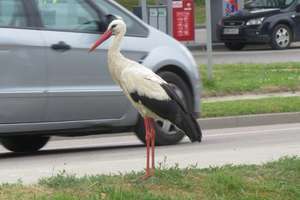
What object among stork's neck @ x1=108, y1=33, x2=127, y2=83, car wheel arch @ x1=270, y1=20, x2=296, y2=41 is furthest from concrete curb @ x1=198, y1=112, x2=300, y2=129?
car wheel arch @ x1=270, y1=20, x2=296, y2=41

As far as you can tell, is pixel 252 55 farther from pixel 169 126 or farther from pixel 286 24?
pixel 169 126

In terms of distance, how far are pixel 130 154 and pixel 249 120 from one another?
4265mm

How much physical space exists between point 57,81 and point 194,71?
1798mm

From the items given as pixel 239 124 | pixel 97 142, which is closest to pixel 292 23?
pixel 239 124

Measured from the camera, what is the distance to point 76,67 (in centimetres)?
949

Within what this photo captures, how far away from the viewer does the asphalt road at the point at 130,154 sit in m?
8.33

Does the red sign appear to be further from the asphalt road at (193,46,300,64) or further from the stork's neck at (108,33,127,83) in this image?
the stork's neck at (108,33,127,83)

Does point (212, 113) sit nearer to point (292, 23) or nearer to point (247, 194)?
point (247, 194)

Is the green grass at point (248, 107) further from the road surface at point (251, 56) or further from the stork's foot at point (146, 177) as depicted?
the road surface at point (251, 56)

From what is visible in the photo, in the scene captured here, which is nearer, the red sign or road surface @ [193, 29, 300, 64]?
road surface @ [193, 29, 300, 64]

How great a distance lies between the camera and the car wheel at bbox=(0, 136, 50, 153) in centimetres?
1022

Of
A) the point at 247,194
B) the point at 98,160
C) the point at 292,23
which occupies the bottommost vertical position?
the point at 292,23

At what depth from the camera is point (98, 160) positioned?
9156 mm

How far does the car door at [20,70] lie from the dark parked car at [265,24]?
56.0 ft
